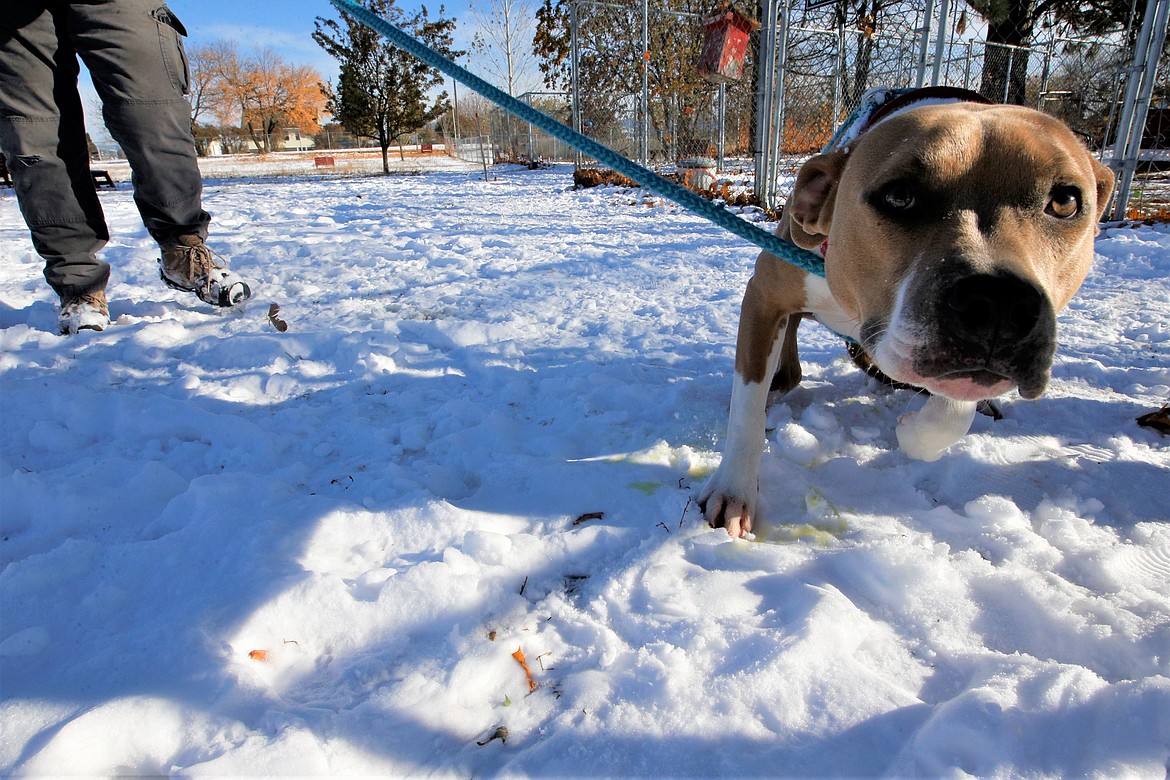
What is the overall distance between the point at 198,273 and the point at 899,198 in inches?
127

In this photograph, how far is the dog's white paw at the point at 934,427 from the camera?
1.71m

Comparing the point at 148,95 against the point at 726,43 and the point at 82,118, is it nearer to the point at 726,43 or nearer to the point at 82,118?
the point at 82,118

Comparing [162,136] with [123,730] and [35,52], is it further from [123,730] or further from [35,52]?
[123,730]

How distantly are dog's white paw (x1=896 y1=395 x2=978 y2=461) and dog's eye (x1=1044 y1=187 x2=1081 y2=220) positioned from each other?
0.52 meters

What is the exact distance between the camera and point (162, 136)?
9.40 feet

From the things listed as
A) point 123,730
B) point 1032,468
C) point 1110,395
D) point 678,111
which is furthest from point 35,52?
point 678,111

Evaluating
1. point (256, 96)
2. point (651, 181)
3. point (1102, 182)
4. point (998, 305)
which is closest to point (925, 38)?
point (1102, 182)

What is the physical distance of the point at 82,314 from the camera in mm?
2895

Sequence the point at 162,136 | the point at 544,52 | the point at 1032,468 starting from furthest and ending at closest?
the point at 544,52 < the point at 162,136 < the point at 1032,468

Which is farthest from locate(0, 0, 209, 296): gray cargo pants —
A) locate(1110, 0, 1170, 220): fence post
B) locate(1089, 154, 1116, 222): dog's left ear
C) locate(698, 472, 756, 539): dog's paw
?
locate(1110, 0, 1170, 220): fence post

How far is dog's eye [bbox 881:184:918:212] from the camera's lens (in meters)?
1.37

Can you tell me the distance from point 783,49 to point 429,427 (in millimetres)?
7159

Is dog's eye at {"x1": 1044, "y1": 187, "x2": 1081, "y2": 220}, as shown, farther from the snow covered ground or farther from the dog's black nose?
the snow covered ground

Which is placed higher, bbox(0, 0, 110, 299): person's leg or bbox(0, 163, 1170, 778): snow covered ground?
bbox(0, 0, 110, 299): person's leg
